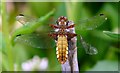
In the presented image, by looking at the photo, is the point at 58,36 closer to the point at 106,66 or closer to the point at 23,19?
the point at 23,19

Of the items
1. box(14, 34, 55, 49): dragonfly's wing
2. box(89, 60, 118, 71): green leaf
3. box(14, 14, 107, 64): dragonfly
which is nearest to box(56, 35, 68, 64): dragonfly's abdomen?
box(14, 14, 107, 64): dragonfly

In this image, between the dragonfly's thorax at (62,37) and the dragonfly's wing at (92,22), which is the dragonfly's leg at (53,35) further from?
the dragonfly's wing at (92,22)

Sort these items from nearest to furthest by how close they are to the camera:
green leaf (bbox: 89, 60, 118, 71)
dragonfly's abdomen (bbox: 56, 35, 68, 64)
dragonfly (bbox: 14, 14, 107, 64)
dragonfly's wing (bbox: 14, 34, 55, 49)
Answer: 1. dragonfly's abdomen (bbox: 56, 35, 68, 64)
2. dragonfly (bbox: 14, 14, 107, 64)
3. dragonfly's wing (bbox: 14, 34, 55, 49)
4. green leaf (bbox: 89, 60, 118, 71)

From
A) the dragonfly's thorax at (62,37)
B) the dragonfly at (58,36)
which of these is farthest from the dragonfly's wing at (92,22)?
the dragonfly's thorax at (62,37)

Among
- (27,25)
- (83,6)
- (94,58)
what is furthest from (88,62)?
(27,25)

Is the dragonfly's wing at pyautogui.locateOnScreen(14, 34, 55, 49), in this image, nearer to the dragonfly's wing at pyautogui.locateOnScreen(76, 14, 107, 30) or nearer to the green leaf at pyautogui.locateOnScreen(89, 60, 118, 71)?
the dragonfly's wing at pyautogui.locateOnScreen(76, 14, 107, 30)

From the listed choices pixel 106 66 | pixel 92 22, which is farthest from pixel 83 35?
pixel 106 66

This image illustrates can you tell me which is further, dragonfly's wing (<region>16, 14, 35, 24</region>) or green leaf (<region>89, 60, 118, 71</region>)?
green leaf (<region>89, 60, 118, 71</region>)
